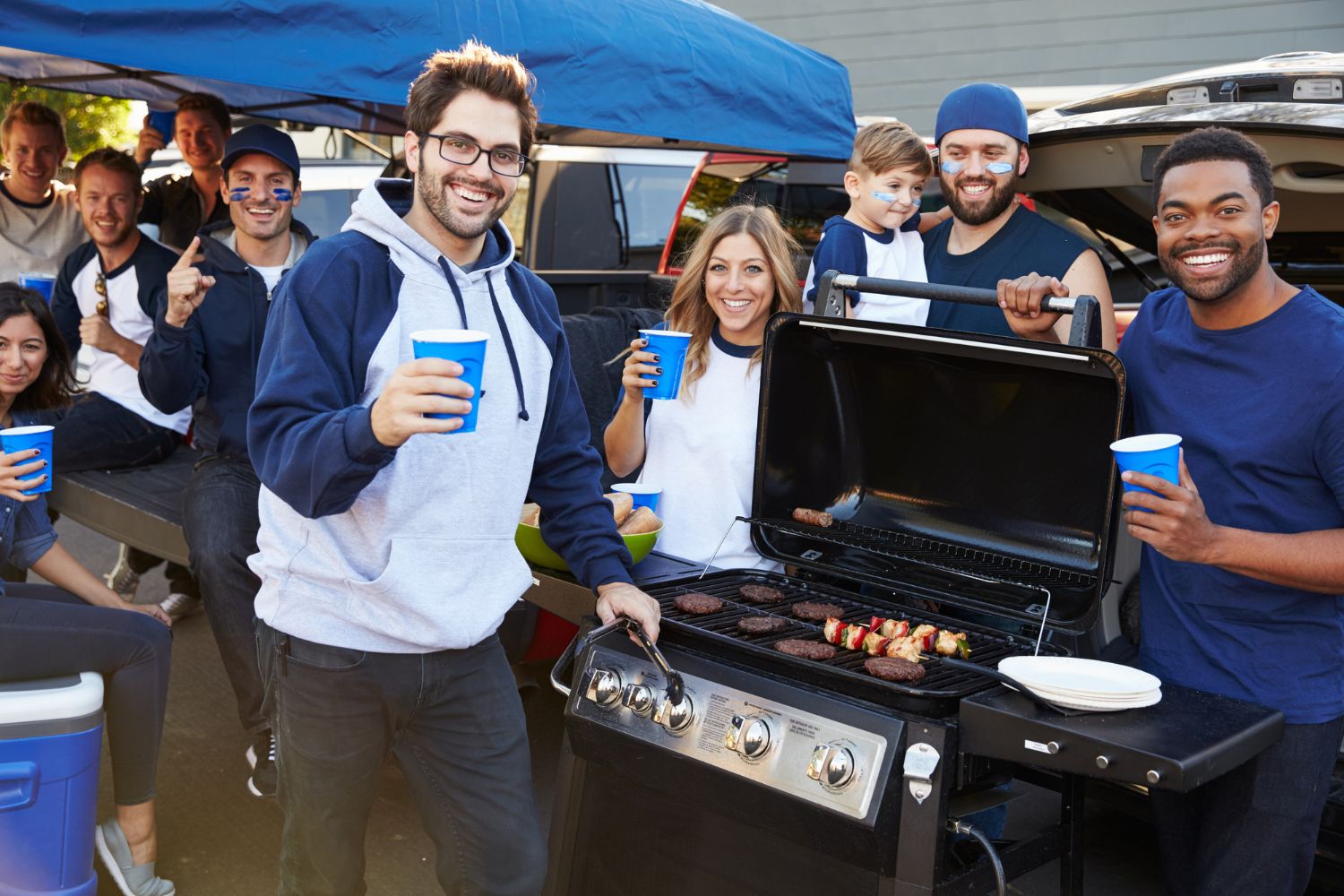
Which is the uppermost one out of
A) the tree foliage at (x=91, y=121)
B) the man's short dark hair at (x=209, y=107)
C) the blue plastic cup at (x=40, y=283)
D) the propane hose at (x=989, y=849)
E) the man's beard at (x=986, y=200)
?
the tree foliage at (x=91, y=121)

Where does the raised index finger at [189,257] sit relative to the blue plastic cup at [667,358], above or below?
above

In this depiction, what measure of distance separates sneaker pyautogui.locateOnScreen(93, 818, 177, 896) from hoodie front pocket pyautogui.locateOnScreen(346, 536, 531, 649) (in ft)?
5.20

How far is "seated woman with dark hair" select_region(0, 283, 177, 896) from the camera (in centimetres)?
314

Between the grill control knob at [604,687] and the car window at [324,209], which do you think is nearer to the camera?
the grill control knob at [604,687]

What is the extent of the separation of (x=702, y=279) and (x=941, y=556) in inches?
41.5

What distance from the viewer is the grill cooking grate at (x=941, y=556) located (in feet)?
8.84

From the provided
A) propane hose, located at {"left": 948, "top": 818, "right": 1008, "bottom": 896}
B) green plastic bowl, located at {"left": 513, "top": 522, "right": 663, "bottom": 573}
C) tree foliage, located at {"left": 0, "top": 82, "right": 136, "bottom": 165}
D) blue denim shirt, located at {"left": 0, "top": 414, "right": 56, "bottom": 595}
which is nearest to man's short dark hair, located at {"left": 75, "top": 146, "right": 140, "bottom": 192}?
blue denim shirt, located at {"left": 0, "top": 414, "right": 56, "bottom": 595}

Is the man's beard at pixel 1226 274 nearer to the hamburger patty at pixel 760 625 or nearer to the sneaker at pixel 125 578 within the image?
the hamburger patty at pixel 760 625

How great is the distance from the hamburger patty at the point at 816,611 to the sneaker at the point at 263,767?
2.00 m

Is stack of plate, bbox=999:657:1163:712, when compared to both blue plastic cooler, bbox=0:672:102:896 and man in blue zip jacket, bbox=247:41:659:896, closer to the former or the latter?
man in blue zip jacket, bbox=247:41:659:896

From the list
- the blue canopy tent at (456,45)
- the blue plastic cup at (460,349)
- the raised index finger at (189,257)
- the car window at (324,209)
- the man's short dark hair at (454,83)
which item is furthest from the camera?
the car window at (324,209)

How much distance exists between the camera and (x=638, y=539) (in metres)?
3.15

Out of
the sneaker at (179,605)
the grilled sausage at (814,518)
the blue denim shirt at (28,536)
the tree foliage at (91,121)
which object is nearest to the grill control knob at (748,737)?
the grilled sausage at (814,518)

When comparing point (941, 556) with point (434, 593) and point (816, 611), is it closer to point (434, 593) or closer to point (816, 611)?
point (816, 611)
